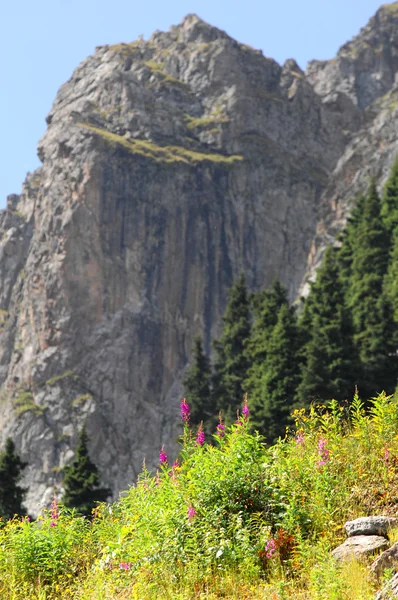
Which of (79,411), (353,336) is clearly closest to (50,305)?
(79,411)

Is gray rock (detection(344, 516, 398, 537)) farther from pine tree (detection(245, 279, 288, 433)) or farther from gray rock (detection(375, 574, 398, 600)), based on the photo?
pine tree (detection(245, 279, 288, 433))

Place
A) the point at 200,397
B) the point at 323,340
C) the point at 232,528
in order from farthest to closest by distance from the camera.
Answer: the point at 200,397
the point at 323,340
the point at 232,528

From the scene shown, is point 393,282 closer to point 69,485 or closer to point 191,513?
point 69,485

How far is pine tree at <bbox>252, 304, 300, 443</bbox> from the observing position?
48.6 metres

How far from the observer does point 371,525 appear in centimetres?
1145

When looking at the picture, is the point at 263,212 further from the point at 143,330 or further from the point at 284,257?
the point at 143,330

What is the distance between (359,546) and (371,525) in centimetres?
42

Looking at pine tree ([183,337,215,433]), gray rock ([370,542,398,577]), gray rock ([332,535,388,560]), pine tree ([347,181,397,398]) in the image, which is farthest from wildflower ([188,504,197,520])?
pine tree ([183,337,215,433])

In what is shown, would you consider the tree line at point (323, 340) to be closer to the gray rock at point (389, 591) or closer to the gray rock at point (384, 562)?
the gray rock at point (384, 562)

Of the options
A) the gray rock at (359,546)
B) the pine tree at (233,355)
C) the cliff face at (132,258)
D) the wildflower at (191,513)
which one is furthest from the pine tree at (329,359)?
the cliff face at (132,258)

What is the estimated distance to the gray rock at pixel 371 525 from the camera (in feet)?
37.5

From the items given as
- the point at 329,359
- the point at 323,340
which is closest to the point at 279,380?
the point at 323,340

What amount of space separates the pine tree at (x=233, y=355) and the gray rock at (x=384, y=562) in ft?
183

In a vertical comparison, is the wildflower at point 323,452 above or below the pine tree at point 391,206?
below
